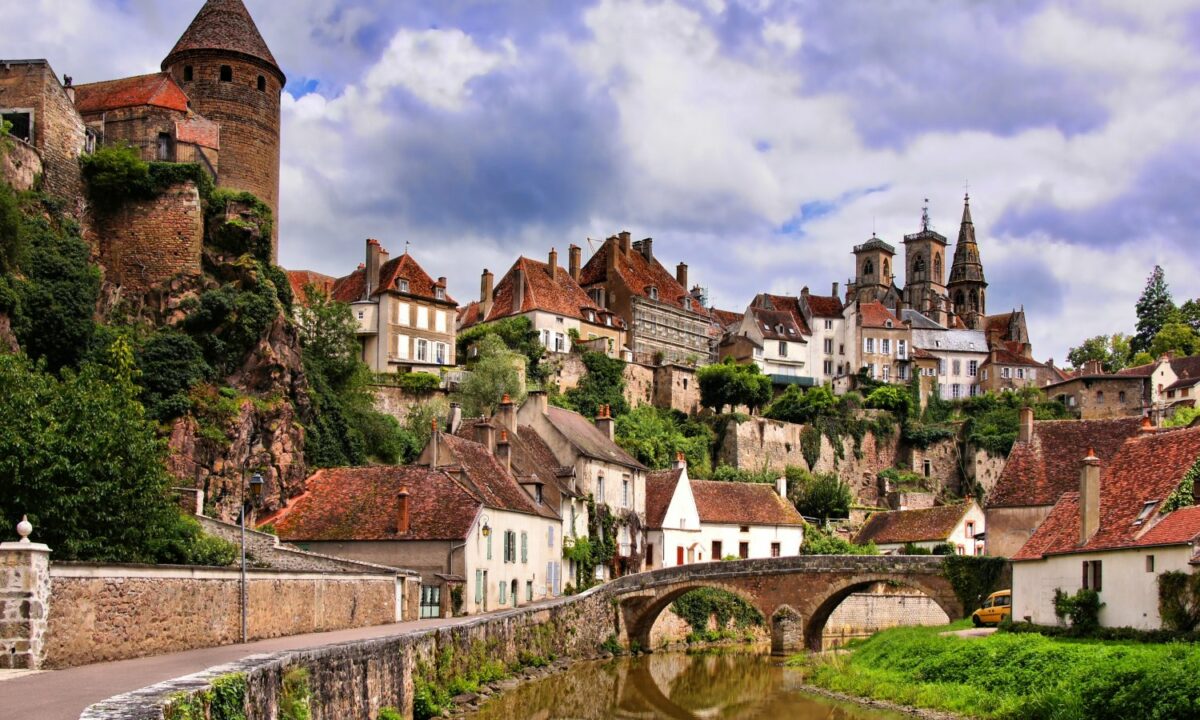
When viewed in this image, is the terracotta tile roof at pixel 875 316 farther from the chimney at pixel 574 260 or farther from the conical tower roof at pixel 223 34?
the conical tower roof at pixel 223 34

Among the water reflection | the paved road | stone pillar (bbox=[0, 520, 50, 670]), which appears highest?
stone pillar (bbox=[0, 520, 50, 670])

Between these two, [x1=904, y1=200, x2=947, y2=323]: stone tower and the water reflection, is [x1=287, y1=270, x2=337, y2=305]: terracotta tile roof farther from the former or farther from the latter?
[x1=904, y1=200, x2=947, y2=323]: stone tower

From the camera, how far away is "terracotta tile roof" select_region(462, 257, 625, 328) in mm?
70375

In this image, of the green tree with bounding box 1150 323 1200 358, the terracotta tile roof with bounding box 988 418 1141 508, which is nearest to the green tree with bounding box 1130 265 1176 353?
the green tree with bounding box 1150 323 1200 358

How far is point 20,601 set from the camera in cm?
1562

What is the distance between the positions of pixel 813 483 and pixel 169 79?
38.4 meters

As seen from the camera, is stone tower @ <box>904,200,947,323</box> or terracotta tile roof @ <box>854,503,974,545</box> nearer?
terracotta tile roof @ <box>854,503,974,545</box>

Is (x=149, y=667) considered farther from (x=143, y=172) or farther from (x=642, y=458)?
(x=642, y=458)

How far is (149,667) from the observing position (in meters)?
16.6

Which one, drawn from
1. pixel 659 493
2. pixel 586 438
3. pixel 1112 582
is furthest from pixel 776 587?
pixel 1112 582

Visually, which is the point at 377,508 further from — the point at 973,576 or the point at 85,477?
the point at 973,576

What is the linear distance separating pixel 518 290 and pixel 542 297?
53.0 inches

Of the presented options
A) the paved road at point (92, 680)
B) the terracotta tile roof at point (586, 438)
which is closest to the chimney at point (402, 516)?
the terracotta tile roof at point (586, 438)

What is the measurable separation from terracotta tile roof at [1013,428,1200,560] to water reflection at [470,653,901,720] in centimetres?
561
